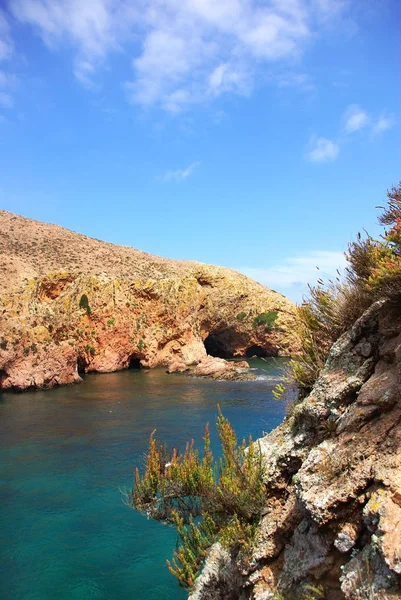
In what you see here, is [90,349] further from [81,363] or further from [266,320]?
[266,320]

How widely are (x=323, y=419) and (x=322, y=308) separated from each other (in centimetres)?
206

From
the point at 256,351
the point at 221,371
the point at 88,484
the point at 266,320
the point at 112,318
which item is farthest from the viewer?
the point at 256,351

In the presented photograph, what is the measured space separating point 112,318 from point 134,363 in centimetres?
634

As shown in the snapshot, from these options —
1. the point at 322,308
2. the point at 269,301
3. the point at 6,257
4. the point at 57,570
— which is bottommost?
the point at 57,570

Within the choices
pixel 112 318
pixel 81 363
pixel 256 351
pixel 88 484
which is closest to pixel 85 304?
pixel 112 318

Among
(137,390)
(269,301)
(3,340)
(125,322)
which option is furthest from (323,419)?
(269,301)

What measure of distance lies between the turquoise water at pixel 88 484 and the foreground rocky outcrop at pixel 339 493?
2.95 metres

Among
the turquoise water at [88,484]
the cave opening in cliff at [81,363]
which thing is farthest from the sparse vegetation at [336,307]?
the cave opening in cliff at [81,363]

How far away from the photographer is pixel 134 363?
48156 mm

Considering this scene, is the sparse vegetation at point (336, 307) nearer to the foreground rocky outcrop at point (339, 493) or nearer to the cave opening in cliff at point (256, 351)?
the foreground rocky outcrop at point (339, 493)

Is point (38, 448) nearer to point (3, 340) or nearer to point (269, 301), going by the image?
point (3, 340)

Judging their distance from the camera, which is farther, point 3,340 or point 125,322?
point 125,322

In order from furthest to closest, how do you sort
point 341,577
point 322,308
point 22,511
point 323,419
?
1. point 22,511
2. point 322,308
3. point 323,419
4. point 341,577

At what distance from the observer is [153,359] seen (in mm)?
46031
